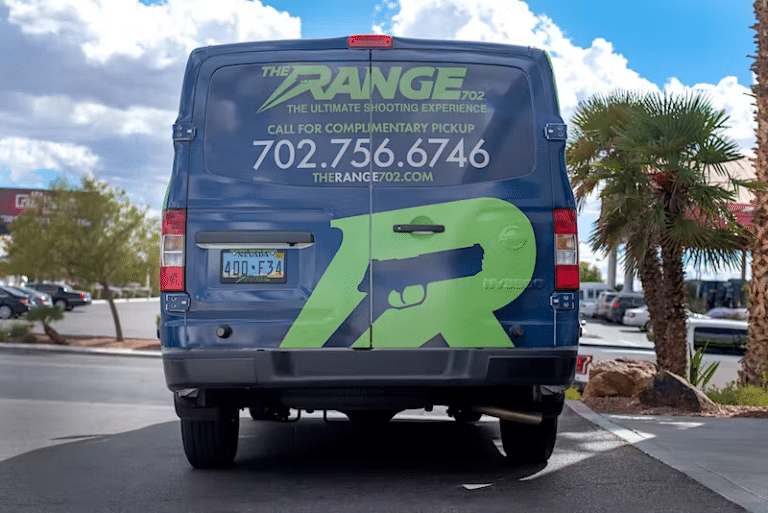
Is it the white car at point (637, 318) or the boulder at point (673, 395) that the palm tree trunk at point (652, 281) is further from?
the white car at point (637, 318)

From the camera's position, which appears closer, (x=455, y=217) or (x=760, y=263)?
(x=455, y=217)

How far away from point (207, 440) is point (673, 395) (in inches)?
234

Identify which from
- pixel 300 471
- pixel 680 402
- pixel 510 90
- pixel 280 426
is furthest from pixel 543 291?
pixel 680 402

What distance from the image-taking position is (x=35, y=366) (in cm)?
2125

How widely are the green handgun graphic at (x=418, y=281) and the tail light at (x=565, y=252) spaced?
18 centimetres

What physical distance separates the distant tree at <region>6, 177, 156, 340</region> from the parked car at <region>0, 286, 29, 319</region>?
41.9ft

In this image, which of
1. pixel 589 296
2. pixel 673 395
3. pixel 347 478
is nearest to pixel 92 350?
pixel 673 395

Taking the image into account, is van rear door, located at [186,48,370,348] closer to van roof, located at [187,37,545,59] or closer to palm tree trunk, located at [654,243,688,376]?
van roof, located at [187,37,545,59]

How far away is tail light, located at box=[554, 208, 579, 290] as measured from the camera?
6.26 meters

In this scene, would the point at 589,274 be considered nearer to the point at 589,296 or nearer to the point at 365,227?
the point at 589,296

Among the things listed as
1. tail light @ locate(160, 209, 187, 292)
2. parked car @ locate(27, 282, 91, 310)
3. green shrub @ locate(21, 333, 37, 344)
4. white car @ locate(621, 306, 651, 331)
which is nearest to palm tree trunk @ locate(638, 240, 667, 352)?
tail light @ locate(160, 209, 187, 292)

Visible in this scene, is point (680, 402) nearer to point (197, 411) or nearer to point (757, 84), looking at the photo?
point (757, 84)

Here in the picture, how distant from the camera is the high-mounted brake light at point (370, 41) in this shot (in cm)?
642

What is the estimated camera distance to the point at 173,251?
6.21m
